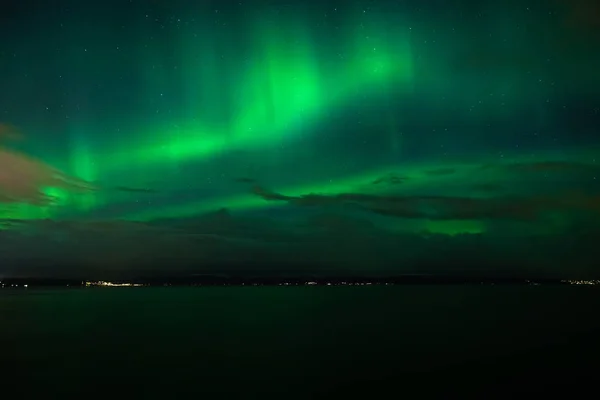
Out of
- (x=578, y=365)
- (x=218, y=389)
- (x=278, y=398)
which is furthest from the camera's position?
(x=578, y=365)

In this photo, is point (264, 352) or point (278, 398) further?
point (264, 352)

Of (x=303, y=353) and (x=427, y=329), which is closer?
(x=303, y=353)

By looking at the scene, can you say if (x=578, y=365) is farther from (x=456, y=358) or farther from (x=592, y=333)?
(x=592, y=333)

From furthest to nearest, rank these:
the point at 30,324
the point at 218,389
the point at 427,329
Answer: the point at 30,324
the point at 427,329
the point at 218,389

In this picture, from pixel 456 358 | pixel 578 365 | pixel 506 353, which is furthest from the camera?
pixel 506 353

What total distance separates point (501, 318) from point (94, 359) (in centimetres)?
3988

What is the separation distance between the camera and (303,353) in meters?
33.7

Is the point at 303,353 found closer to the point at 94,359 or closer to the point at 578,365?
the point at 94,359

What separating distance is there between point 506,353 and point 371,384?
11802 mm

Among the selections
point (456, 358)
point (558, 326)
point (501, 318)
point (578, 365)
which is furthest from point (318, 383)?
point (501, 318)

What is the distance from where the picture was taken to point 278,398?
69.8ft

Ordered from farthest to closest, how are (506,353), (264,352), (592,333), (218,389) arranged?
(592,333)
(264,352)
(506,353)
(218,389)

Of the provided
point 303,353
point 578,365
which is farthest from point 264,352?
point 578,365

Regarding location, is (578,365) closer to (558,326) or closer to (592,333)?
(592,333)
